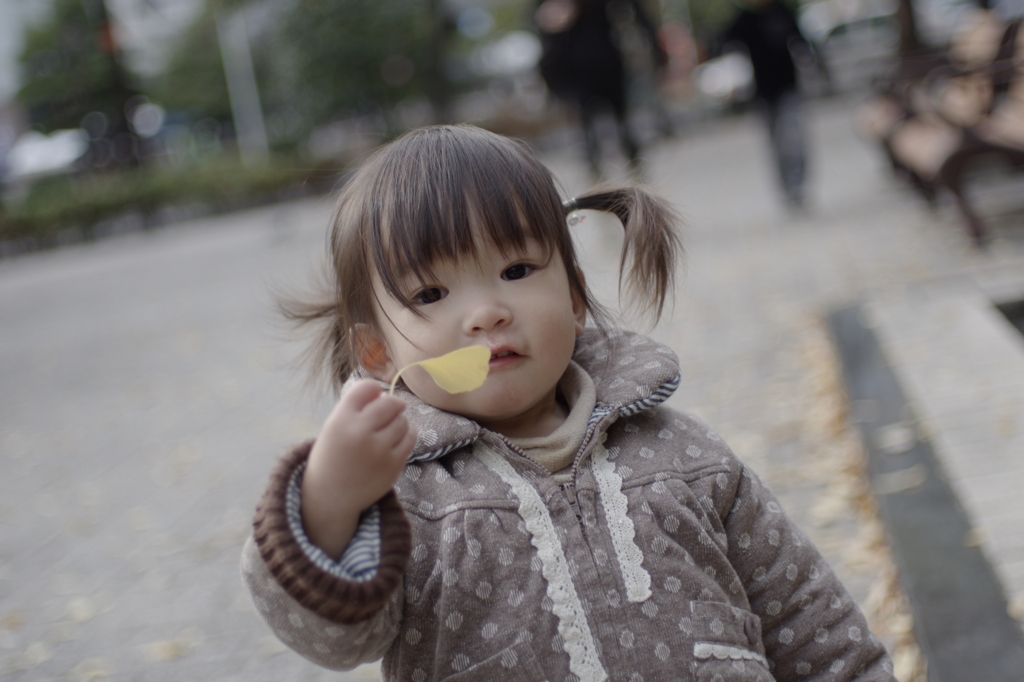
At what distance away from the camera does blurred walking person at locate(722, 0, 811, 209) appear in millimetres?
7711

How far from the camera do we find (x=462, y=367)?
50.8 inches

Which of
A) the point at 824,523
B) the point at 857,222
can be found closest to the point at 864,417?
the point at 824,523

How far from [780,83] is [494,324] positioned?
7043 mm

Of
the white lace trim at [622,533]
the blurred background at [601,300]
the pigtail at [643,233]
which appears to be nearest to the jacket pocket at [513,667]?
the white lace trim at [622,533]

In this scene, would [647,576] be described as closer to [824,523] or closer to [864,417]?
[824,523]

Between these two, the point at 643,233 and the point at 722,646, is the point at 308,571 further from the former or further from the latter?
the point at 643,233

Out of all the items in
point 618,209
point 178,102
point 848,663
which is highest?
point 618,209

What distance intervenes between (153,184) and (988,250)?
17465 millimetres

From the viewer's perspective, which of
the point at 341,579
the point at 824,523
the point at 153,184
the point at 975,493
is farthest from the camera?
the point at 153,184

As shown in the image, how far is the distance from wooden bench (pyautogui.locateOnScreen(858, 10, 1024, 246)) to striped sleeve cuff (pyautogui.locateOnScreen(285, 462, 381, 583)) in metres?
4.94

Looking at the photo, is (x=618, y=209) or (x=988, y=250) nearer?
(x=618, y=209)

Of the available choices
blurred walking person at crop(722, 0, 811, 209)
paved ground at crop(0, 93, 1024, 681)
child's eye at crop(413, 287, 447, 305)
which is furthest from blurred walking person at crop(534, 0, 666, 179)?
child's eye at crop(413, 287, 447, 305)

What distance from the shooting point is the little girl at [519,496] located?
4.20 ft

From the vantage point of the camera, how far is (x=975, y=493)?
7.91 feet
